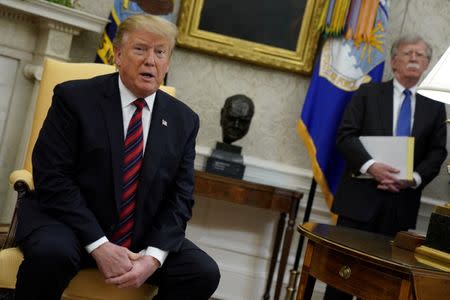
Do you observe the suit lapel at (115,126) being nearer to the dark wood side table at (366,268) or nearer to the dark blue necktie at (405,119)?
the dark wood side table at (366,268)

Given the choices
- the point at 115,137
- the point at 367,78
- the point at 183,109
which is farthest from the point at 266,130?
A: the point at 115,137

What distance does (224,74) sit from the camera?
468 cm

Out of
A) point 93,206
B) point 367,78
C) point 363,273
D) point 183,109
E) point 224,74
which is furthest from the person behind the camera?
point 224,74

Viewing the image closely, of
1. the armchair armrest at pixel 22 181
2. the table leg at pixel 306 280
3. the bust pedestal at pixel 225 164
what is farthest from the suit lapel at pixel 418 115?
the armchair armrest at pixel 22 181

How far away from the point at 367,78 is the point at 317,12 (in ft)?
2.07

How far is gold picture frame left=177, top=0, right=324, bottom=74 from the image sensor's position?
459cm

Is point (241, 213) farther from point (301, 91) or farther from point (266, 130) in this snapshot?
point (301, 91)

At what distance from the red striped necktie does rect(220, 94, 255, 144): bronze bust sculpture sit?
176 centimetres

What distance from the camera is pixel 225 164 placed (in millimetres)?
4262

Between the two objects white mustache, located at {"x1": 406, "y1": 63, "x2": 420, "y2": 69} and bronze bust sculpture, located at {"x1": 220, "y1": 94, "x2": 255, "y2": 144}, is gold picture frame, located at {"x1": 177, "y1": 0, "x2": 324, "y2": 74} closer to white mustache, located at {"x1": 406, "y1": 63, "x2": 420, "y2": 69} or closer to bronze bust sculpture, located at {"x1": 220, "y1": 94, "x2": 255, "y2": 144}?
bronze bust sculpture, located at {"x1": 220, "y1": 94, "x2": 255, "y2": 144}

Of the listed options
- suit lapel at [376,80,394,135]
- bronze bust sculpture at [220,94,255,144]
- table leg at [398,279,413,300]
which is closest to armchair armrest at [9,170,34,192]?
table leg at [398,279,413,300]

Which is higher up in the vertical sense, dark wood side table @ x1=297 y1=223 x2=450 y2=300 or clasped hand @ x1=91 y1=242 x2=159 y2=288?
dark wood side table @ x1=297 y1=223 x2=450 y2=300

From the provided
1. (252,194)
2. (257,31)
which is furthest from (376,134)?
(257,31)

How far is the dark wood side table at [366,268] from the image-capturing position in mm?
2053
